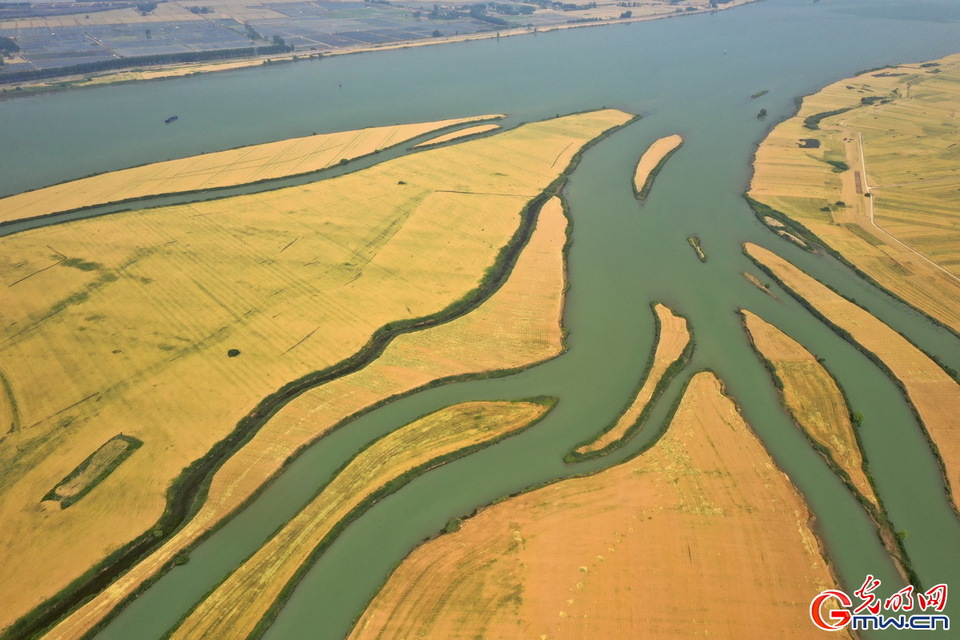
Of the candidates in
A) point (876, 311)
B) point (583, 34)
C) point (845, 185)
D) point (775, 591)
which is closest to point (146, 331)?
point (775, 591)

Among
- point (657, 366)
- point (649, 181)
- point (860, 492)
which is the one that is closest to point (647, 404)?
point (657, 366)

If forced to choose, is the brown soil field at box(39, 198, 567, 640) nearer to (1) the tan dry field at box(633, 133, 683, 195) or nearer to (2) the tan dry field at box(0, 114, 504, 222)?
(1) the tan dry field at box(633, 133, 683, 195)

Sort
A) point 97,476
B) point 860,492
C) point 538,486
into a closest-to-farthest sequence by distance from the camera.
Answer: point 860,492 → point 97,476 → point 538,486

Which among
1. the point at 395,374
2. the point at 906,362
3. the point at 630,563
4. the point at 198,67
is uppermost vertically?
the point at 198,67

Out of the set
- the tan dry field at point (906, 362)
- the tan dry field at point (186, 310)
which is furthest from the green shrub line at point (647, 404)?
the tan dry field at point (186, 310)

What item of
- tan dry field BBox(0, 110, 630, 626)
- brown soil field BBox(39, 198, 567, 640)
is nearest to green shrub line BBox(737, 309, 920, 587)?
brown soil field BBox(39, 198, 567, 640)

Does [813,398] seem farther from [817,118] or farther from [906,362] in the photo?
[817,118]
